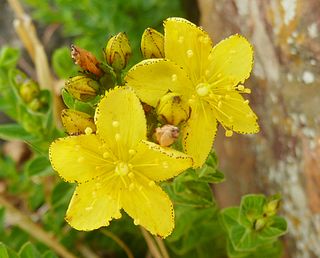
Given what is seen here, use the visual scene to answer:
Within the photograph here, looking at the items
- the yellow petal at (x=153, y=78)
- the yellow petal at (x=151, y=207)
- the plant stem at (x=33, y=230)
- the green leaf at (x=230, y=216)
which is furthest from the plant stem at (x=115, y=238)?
the yellow petal at (x=153, y=78)

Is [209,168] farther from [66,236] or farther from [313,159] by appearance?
[66,236]

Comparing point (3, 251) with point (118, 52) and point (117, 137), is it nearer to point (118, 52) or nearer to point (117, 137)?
point (117, 137)

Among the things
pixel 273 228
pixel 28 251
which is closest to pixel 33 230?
pixel 28 251

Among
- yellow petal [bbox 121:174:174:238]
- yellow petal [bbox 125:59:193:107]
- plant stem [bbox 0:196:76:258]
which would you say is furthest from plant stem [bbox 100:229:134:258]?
yellow petal [bbox 125:59:193:107]

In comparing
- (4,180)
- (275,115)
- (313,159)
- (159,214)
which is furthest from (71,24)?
(159,214)

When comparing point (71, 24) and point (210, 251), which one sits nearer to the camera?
point (210, 251)

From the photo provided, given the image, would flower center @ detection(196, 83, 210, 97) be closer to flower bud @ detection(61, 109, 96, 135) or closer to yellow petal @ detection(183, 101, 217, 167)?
yellow petal @ detection(183, 101, 217, 167)
